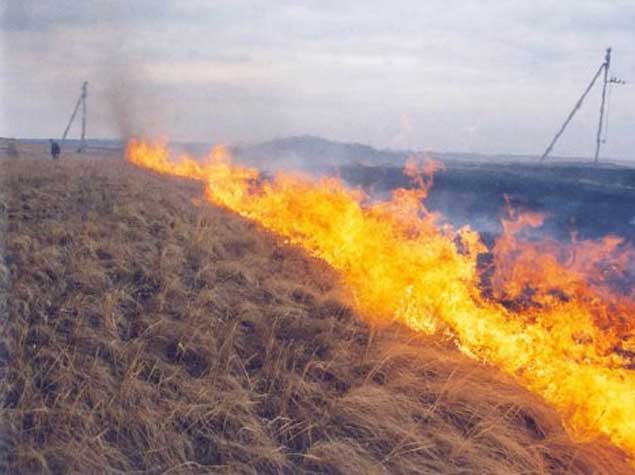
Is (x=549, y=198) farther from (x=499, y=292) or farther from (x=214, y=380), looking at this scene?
(x=214, y=380)

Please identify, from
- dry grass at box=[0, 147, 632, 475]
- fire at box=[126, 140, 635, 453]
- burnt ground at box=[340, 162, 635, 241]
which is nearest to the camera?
dry grass at box=[0, 147, 632, 475]

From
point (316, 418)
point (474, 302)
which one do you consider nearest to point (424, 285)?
point (474, 302)

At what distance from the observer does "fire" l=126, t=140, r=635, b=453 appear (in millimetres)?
6488

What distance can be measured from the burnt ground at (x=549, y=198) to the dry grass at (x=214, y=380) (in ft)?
42.3

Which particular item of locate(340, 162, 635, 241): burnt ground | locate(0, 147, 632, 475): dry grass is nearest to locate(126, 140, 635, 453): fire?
locate(0, 147, 632, 475): dry grass

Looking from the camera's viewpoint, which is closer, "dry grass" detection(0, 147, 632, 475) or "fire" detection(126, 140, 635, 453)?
"dry grass" detection(0, 147, 632, 475)

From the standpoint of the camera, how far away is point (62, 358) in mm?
4574

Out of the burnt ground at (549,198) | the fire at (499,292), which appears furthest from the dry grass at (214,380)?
the burnt ground at (549,198)

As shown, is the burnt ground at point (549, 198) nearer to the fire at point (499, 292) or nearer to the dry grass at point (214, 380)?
the fire at point (499, 292)

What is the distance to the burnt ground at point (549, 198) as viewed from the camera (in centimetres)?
1873

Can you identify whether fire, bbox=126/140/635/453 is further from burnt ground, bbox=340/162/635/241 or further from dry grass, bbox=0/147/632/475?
burnt ground, bbox=340/162/635/241

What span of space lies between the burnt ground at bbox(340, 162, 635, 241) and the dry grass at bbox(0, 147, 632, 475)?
1288 centimetres

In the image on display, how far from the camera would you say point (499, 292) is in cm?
1083

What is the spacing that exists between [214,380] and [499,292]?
7399 mm
